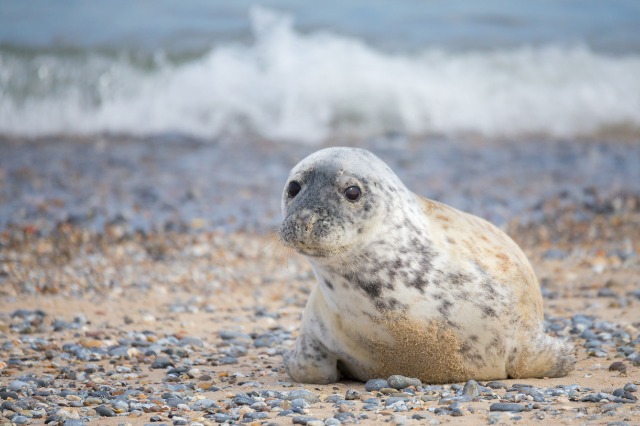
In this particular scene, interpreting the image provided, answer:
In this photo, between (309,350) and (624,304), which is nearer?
(309,350)

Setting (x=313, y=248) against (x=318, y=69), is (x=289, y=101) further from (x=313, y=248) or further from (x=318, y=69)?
(x=313, y=248)

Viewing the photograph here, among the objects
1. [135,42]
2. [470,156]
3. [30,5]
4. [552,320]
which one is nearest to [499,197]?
[470,156]

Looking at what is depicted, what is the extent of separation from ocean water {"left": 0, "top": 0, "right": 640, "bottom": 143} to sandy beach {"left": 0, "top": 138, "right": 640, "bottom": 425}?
129 centimetres

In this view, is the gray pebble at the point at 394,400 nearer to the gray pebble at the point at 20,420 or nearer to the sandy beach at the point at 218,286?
the sandy beach at the point at 218,286

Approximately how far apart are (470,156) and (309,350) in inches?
338

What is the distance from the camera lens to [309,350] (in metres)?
4.06

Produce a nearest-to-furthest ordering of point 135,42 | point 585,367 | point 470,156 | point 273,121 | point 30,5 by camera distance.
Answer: point 585,367 < point 470,156 < point 273,121 < point 135,42 < point 30,5

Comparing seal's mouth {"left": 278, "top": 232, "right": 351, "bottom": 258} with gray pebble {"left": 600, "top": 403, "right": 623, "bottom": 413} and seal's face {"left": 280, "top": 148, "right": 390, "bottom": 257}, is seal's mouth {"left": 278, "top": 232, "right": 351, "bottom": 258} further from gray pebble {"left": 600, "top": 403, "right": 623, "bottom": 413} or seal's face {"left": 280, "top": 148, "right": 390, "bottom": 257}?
gray pebble {"left": 600, "top": 403, "right": 623, "bottom": 413}

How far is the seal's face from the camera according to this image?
355 centimetres

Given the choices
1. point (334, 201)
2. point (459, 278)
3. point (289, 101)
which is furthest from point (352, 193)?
point (289, 101)

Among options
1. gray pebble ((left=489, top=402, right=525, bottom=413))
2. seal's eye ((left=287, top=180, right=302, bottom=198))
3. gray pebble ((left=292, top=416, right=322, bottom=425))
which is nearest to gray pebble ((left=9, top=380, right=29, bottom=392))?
gray pebble ((left=292, top=416, right=322, bottom=425))

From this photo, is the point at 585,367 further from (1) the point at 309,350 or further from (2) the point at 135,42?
(2) the point at 135,42

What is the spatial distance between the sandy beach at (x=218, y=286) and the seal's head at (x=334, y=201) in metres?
0.64

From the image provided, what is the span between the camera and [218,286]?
22.3 ft
